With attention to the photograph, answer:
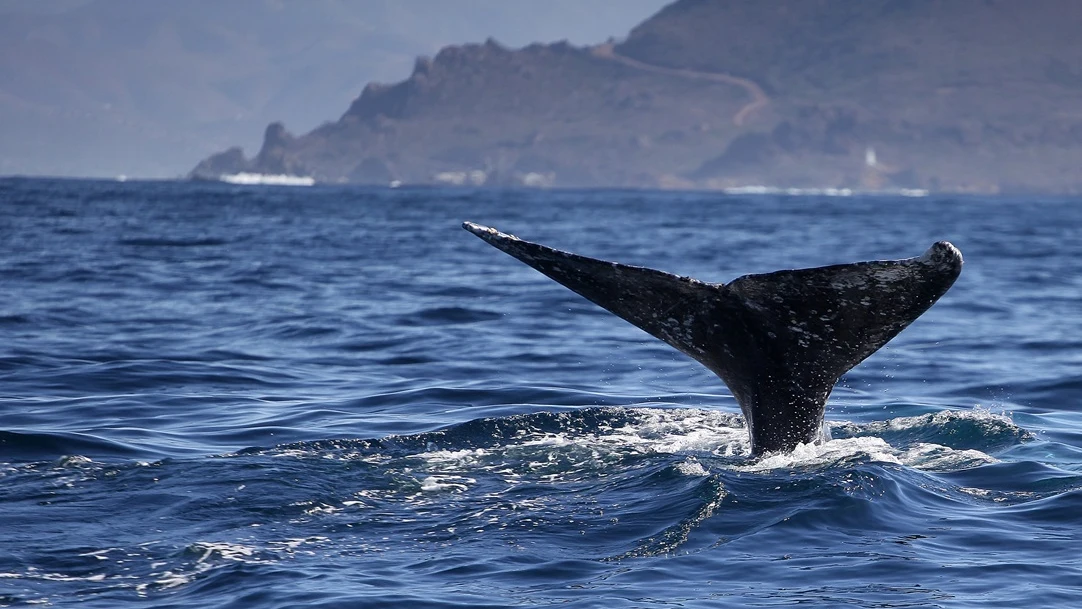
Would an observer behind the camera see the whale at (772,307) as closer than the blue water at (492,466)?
No

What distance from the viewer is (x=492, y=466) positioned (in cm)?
735

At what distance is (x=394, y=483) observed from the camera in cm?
690

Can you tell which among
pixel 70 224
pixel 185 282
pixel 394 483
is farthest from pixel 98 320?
pixel 70 224

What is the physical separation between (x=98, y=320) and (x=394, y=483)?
9239 mm

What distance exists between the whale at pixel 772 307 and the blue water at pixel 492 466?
0.68 m

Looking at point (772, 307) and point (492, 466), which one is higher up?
point (772, 307)

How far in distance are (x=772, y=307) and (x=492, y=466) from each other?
84.0 inches

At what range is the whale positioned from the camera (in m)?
5.69

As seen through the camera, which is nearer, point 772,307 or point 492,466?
point 772,307

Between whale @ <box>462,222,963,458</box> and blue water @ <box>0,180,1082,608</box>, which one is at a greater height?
whale @ <box>462,222,963,458</box>

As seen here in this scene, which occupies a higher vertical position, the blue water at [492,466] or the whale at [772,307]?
the whale at [772,307]

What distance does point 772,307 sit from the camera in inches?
235

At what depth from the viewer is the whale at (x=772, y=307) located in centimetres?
569

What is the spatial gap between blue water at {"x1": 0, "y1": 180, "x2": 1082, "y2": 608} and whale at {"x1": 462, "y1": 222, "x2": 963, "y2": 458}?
2.23 ft
